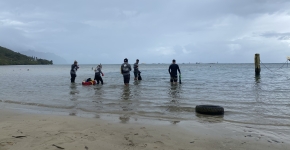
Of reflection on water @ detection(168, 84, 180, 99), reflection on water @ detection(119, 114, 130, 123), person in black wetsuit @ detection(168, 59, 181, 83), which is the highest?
person in black wetsuit @ detection(168, 59, 181, 83)

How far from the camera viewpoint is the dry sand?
395 centimetres

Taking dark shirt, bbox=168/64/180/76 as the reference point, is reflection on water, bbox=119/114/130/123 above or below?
below

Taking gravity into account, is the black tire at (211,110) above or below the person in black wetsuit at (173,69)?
below

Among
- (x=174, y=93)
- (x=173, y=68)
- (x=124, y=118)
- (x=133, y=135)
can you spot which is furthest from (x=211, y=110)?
(x=173, y=68)

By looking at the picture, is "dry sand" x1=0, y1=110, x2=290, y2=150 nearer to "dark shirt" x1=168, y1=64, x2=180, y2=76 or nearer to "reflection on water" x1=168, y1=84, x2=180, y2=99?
"reflection on water" x1=168, y1=84, x2=180, y2=99

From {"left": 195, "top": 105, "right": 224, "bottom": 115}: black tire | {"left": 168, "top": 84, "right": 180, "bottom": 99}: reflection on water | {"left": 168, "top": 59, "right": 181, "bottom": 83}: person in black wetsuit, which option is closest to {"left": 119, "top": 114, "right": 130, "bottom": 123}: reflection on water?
{"left": 195, "top": 105, "right": 224, "bottom": 115}: black tire

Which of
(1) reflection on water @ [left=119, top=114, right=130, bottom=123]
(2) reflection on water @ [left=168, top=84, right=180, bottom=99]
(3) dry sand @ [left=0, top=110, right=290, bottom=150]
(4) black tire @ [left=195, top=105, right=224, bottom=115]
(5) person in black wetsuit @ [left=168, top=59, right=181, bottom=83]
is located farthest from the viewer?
(5) person in black wetsuit @ [left=168, top=59, right=181, bottom=83]

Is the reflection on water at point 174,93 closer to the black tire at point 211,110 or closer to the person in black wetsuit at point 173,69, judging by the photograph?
the person in black wetsuit at point 173,69

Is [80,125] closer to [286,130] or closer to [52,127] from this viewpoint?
[52,127]

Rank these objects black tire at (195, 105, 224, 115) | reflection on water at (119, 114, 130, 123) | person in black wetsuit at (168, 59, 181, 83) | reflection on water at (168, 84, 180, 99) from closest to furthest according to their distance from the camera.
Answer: reflection on water at (119, 114, 130, 123) → black tire at (195, 105, 224, 115) → reflection on water at (168, 84, 180, 99) → person in black wetsuit at (168, 59, 181, 83)

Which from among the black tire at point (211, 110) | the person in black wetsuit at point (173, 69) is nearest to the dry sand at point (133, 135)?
the black tire at point (211, 110)

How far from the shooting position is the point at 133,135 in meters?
4.57

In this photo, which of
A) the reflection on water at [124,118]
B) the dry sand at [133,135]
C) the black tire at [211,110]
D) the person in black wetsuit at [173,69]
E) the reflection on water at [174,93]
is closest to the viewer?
the dry sand at [133,135]

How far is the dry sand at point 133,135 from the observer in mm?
3947
